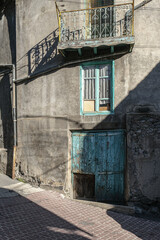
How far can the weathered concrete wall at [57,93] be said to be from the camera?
8.12m

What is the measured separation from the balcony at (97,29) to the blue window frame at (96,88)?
1.92ft

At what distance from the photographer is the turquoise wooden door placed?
27.1ft

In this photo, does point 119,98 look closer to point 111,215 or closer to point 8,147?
point 111,215

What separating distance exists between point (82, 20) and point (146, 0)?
236 centimetres

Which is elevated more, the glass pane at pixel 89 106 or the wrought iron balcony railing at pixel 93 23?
the wrought iron balcony railing at pixel 93 23

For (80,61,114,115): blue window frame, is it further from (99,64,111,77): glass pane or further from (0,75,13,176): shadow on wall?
(0,75,13,176): shadow on wall

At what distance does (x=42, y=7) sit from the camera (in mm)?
9430

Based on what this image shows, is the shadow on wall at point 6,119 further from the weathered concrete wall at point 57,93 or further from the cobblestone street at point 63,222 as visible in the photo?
the cobblestone street at point 63,222

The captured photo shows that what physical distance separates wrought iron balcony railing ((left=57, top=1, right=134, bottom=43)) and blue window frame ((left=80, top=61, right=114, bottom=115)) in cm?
108

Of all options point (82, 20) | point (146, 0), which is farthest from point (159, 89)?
point (82, 20)

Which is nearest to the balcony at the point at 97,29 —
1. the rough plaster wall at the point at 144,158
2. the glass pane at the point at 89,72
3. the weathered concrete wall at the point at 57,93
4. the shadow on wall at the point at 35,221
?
the weathered concrete wall at the point at 57,93

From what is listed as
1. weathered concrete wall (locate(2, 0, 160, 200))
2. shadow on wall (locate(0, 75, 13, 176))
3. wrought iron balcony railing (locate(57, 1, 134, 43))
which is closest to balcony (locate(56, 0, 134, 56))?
wrought iron balcony railing (locate(57, 1, 134, 43))

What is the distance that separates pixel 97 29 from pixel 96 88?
7.67 feet

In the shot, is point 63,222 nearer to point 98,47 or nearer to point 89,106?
point 89,106
